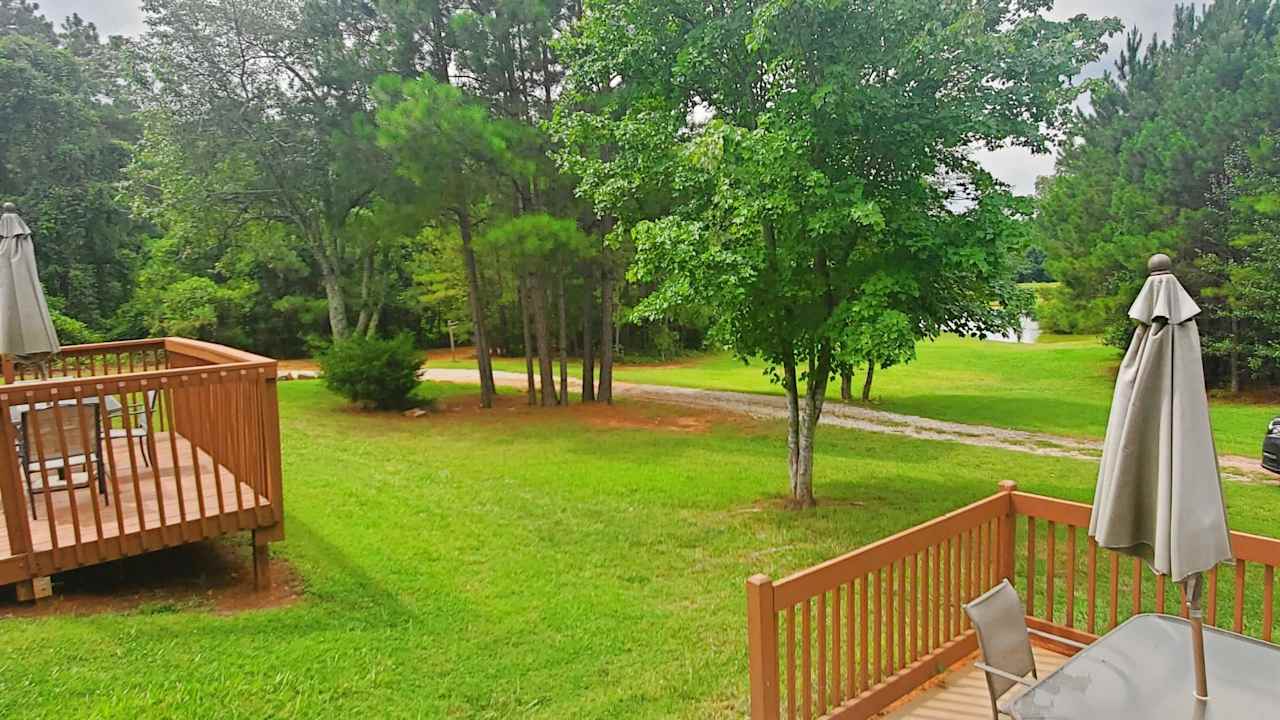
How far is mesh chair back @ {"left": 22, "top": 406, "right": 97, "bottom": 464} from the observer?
4.38 meters

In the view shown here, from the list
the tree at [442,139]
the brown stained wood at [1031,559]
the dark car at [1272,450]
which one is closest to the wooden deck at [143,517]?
the brown stained wood at [1031,559]

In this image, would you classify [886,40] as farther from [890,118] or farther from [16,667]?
[16,667]

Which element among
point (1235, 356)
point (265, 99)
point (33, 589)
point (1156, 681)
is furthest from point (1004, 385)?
point (33, 589)

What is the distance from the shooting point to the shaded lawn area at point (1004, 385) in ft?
50.0

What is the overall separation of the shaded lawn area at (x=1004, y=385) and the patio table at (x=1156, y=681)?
314 inches

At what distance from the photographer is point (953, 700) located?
374 cm

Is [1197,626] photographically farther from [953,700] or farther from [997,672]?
[953,700]

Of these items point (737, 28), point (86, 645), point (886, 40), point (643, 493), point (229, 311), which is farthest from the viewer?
point (229, 311)

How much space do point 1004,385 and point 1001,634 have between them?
873 inches

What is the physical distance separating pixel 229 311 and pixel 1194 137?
30847 millimetres

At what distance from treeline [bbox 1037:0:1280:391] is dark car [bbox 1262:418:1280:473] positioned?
29.0 feet

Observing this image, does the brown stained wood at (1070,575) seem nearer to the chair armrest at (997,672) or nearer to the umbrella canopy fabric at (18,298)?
the chair armrest at (997,672)

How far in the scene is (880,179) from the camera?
7344 millimetres

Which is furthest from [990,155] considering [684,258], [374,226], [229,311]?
[229,311]
